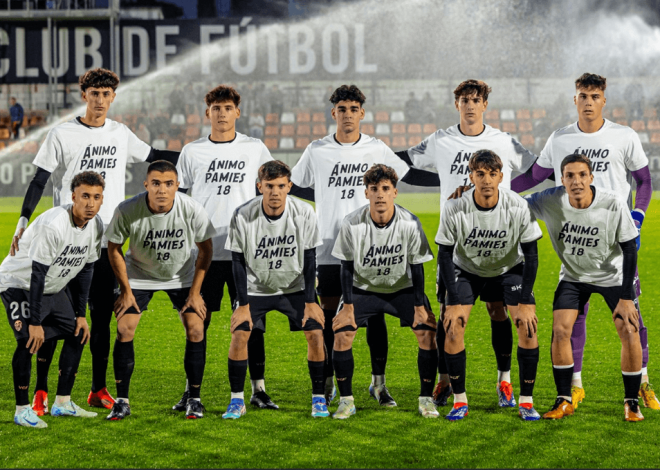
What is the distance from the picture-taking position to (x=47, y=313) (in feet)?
14.3

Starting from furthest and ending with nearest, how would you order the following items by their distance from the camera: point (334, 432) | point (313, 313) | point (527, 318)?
1. point (313, 313)
2. point (527, 318)
3. point (334, 432)

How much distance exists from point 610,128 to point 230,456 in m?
2.76

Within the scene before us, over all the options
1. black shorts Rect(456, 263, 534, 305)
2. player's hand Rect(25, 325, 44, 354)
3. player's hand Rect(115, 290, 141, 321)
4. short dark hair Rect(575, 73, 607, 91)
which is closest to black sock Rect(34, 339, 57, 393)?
player's hand Rect(25, 325, 44, 354)

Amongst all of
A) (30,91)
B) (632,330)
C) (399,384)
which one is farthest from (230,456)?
(30,91)

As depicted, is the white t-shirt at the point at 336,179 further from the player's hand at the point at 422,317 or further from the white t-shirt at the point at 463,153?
the player's hand at the point at 422,317

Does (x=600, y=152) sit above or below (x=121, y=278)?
above

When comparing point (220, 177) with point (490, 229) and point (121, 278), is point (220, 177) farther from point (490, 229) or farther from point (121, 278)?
point (490, 229)

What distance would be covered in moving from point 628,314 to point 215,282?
2.23 meters

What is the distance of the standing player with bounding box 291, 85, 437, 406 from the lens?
4.77 m

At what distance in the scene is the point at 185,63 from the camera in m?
25.0

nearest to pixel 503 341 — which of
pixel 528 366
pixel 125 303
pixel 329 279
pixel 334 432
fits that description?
pixel 528 366

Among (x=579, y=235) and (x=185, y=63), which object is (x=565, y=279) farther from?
(x=185, y=63)

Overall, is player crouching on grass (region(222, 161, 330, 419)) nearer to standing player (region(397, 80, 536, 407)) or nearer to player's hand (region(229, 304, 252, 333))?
player's hand (region(229, 304, 252, 333))

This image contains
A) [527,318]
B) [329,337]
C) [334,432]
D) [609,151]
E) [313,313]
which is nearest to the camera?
[334,432]
